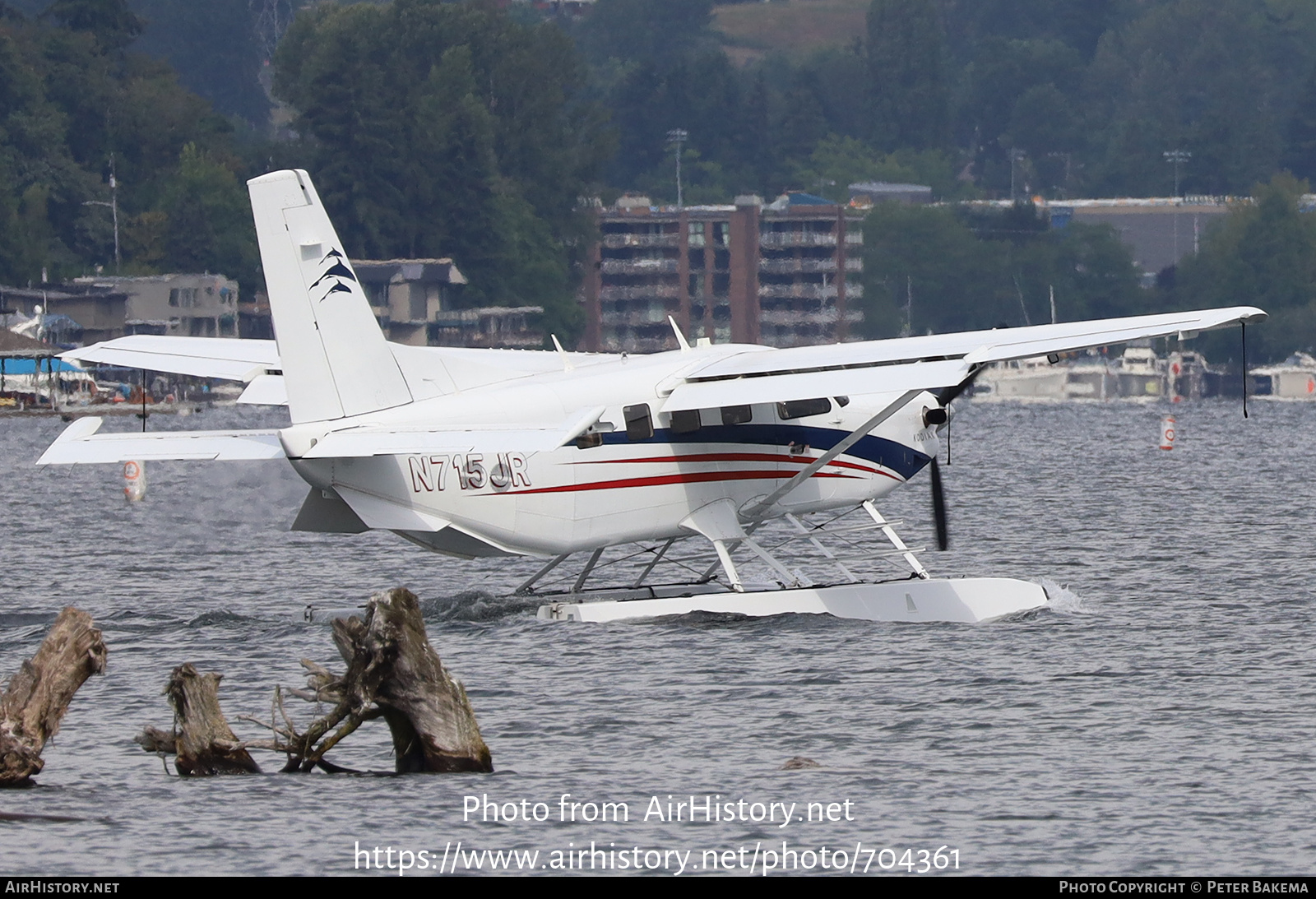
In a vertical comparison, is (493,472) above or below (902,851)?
above

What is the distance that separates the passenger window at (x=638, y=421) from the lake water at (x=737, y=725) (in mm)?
2172

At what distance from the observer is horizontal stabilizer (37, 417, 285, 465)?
2189 centimetres

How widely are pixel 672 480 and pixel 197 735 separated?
8.04m

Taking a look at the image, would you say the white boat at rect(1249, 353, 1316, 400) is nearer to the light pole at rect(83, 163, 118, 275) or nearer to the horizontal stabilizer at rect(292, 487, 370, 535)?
the light pole at rect(83, 163, 118, 275)

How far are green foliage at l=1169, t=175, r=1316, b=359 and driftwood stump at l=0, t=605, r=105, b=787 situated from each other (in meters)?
151

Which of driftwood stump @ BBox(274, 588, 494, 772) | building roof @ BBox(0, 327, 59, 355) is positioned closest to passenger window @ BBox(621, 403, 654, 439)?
driftwood stump @ BBox(274, 588, 494, 772)

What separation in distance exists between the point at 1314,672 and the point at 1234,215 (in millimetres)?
163123

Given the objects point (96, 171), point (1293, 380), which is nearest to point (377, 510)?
point (1293, 380)

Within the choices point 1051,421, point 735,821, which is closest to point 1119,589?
point 735,821

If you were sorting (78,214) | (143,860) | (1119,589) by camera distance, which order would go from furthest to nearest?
(78,214)
(1119,589)
(143,860)

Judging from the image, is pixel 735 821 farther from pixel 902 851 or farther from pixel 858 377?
pixel 858 377

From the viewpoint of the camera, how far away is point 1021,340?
2402cm

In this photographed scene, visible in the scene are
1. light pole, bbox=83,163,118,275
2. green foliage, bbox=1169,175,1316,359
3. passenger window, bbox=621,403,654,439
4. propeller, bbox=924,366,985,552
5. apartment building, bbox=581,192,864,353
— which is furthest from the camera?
apartment building, bbox=581,192,864,353

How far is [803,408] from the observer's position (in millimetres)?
25344
